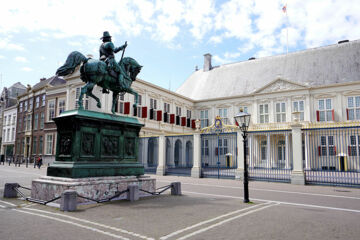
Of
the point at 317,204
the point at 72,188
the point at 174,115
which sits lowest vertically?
the point at 317,204

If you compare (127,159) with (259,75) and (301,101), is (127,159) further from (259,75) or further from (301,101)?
(259,75)

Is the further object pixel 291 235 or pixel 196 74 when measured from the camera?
pixel 196 74

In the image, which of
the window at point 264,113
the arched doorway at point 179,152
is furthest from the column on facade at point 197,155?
the window at point 264,113

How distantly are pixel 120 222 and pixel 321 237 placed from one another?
371 centimetres

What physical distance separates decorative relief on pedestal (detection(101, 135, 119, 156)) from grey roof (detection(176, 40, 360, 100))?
2522 centimetres

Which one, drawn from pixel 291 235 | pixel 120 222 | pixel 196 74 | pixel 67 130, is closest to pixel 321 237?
pixel 291 235

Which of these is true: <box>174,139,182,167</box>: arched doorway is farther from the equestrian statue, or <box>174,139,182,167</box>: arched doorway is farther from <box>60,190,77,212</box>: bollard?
<box>60,190,77,212</box>: bollard

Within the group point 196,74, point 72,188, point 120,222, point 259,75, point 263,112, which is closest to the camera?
point 120,222

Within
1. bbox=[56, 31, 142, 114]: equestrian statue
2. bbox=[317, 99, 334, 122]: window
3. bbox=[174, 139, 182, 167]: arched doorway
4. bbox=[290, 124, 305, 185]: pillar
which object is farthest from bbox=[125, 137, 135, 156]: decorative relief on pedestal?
bbox=[317, 99, 334, 122]: window

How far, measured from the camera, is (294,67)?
104 feet

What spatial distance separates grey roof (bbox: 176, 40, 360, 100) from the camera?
92.4ft

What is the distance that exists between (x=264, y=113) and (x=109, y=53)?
80.7 feet

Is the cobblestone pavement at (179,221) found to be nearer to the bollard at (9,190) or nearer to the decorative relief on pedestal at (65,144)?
the bollard at (9,190)

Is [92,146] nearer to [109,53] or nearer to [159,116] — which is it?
[109,53]
